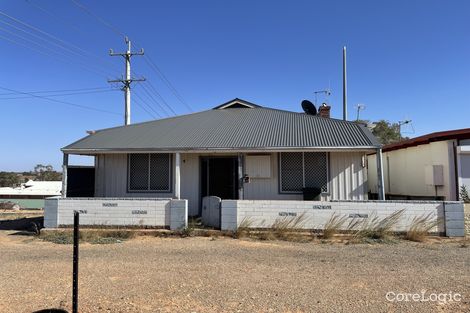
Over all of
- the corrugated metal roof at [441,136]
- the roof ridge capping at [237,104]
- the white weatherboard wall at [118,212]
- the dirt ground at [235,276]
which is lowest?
the dirt ground at [235,276]

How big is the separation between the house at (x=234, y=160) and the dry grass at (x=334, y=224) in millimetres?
2463

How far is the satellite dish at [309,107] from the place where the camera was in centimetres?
2024

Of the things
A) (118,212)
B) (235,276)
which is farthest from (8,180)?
(235,276)

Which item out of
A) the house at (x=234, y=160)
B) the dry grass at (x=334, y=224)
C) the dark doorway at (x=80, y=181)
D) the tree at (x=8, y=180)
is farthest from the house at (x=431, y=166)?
the tree at (x=8, y=180)

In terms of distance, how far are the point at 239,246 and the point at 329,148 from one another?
4777 millimetres

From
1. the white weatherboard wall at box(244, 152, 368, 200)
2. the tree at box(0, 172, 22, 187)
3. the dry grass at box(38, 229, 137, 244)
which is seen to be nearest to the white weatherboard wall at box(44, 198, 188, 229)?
the dry grass at box(38, 229, 137, 244)

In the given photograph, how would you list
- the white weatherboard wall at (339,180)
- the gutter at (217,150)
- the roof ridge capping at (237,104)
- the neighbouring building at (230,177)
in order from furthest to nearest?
1. the roof ridge capping at (237,104)
2. the white weatherboard wall at (339,180)
3. the gutter at (217,150)
4. the neighbouring building at (230,177)

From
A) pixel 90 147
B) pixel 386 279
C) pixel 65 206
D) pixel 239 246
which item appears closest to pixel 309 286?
pixel 386 279

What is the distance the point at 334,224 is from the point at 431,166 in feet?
14.4

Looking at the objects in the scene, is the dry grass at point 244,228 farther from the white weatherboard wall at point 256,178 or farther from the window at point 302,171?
the window at point 302,171

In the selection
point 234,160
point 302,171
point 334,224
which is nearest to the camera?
point 334,224

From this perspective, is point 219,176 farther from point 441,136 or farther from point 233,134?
point 441,136

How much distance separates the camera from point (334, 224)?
421 inches

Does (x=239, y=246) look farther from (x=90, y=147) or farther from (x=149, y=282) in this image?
(x=90, y=147)
